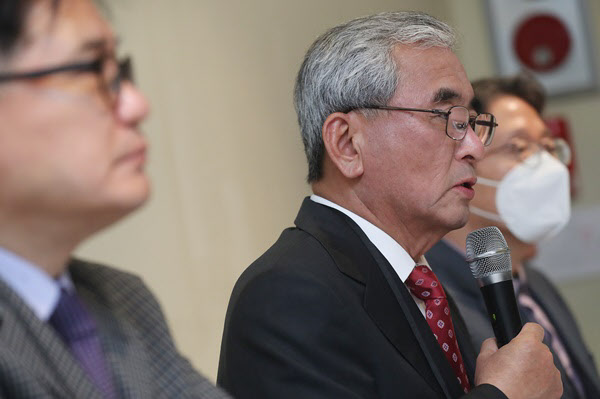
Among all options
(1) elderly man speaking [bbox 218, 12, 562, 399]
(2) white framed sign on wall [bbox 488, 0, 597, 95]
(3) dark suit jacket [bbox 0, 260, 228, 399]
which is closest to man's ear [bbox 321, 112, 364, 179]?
(1) elderly man speaking [bbox 218, 12, 562, 399]

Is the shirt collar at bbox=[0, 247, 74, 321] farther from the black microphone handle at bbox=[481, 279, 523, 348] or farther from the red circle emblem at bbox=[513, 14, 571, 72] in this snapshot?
the red circle emblem at bbox=[513, 14, 571, 72]

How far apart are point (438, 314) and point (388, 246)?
17cm

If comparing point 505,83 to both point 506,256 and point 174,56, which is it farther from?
point 506,256

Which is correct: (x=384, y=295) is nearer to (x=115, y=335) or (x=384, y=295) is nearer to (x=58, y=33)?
(x=115, y=335)

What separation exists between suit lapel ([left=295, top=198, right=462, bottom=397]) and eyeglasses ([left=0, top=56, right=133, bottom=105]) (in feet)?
2.45

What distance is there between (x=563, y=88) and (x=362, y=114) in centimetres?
341

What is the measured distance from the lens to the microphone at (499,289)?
5.65ft

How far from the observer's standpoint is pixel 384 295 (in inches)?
69.3

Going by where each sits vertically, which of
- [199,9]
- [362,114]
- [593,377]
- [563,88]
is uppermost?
[199,9]

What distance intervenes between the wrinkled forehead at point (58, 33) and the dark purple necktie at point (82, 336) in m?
0.28

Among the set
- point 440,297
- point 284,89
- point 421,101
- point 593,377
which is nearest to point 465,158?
point 421,101

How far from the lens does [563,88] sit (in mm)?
5023

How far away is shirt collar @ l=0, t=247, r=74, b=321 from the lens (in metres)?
1.02

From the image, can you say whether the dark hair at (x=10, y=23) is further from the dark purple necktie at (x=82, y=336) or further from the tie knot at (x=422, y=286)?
the tie knot at (x=422, y=286)
